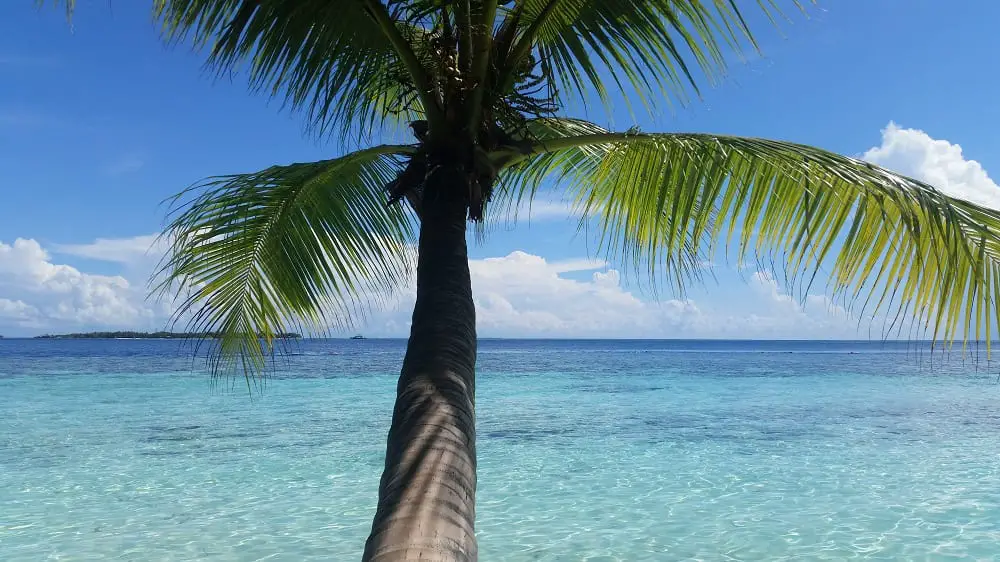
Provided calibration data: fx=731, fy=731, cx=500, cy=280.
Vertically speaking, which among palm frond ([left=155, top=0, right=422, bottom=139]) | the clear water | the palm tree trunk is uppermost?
palm frond ([left=155, top=0, right=422, bottom=139])

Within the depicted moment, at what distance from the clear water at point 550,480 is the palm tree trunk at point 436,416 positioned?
1.23 metres

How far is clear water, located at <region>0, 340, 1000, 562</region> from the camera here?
20.2 feet

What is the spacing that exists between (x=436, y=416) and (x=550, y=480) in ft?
21.3

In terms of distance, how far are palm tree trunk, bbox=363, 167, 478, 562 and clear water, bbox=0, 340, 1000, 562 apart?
123 cm

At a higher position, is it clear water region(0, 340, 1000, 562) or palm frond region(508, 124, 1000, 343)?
palm frond region(508, 124, 1000, 343)

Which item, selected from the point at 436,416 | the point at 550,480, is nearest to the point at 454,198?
the point at 436,416

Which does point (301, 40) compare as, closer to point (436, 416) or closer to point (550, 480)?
point (436, 416)

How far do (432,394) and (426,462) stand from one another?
0.37 meters

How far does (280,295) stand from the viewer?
168 inches

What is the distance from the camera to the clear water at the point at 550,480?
6164 mm

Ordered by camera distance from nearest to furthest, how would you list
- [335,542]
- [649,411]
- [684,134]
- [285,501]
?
1. [684,134]
2. [335,542]
3. [285,501]
4. [649,411]

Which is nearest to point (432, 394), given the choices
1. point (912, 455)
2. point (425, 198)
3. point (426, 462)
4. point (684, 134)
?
point (426, 462)

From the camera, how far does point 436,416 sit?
90.4 inches

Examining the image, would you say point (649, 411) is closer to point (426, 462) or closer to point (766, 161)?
point (766, 161)
